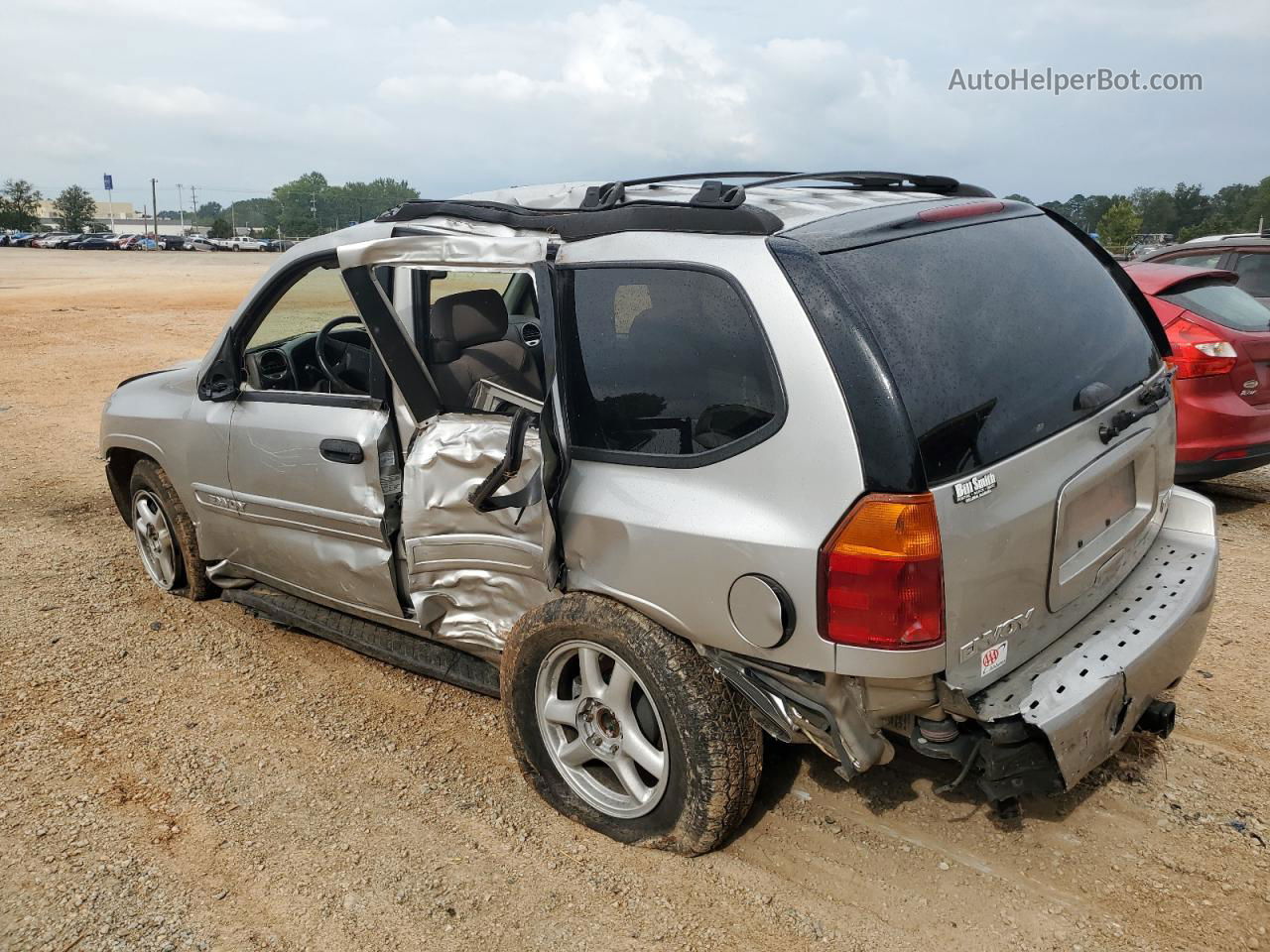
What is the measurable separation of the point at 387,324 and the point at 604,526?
44.0 inches

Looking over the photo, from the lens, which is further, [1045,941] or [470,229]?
[470,229]

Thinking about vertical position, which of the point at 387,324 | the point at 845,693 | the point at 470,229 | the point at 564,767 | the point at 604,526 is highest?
the point at 470,229

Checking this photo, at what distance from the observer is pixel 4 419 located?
9.62 meters

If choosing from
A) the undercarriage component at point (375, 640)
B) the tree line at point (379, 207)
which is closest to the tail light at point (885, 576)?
the undercarriage component at point (375, 640)

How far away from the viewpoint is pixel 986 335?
2730mm

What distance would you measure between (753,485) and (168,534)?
A: 3.46 m

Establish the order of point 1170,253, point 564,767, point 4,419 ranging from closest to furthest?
point 564,767, point 4,419, point 1170,253

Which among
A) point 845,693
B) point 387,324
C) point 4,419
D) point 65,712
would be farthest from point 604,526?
point 4,419

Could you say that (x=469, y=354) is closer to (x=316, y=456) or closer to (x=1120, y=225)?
(x=316, y=456)

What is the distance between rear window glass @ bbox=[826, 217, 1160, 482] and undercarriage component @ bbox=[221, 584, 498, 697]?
75.7 inches

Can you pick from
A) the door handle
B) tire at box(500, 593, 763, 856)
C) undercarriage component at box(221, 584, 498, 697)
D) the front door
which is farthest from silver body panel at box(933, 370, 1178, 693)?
the door handle

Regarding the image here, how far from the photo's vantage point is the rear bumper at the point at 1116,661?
2.60 meters

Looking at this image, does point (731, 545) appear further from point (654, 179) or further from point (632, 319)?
point (654, 179)

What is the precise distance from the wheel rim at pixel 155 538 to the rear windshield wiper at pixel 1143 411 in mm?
4060
